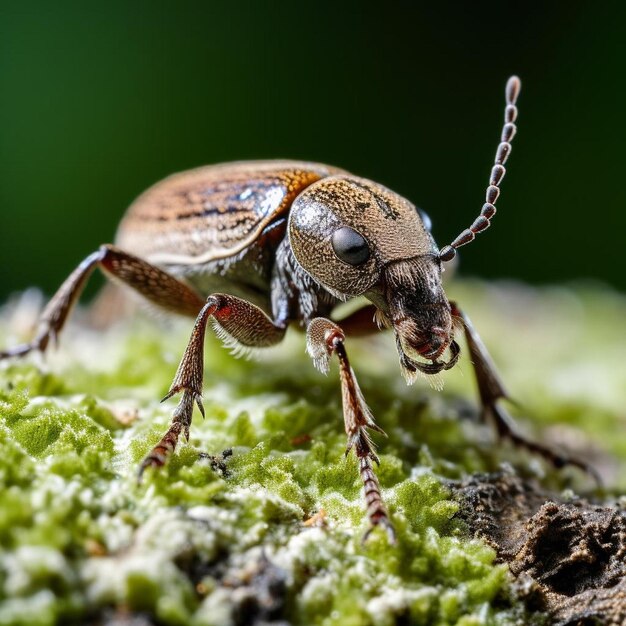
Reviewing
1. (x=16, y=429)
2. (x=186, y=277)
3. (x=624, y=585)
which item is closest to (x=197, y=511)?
(x=16, y=429)

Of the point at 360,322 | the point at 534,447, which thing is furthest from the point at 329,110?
the point at 534,447

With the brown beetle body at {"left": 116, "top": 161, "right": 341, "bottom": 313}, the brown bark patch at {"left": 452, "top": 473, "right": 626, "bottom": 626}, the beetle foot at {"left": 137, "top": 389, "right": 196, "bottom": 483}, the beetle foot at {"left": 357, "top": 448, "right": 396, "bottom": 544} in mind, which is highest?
the brown beetle body at {"left": 116, "top": 161, "right": 341, "bottom": 313}

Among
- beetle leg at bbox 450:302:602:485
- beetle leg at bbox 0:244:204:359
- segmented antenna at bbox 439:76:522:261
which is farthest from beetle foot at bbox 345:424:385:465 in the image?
beetle leg at bbox 0:244:204:359

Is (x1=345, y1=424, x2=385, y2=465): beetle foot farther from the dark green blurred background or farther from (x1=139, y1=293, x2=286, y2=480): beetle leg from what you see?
the dark green blurred background

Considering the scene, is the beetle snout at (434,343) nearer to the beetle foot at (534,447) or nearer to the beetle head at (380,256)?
the beetle head at (380,256)

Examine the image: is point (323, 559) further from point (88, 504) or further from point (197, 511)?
point (88, 504)

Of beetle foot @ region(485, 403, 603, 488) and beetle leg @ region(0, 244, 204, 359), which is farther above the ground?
beetle leg @ region(0, 244, 204, 359)

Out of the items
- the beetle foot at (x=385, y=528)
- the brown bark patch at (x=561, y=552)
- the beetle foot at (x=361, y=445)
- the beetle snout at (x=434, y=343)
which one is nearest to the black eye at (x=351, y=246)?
the beetle snout at (x=434, y=343)

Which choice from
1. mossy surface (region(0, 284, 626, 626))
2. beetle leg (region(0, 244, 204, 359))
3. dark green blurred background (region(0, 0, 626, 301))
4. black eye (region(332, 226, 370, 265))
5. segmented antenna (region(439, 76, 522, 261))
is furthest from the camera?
dark green blurred background (region(0, 0, 626, 301))
